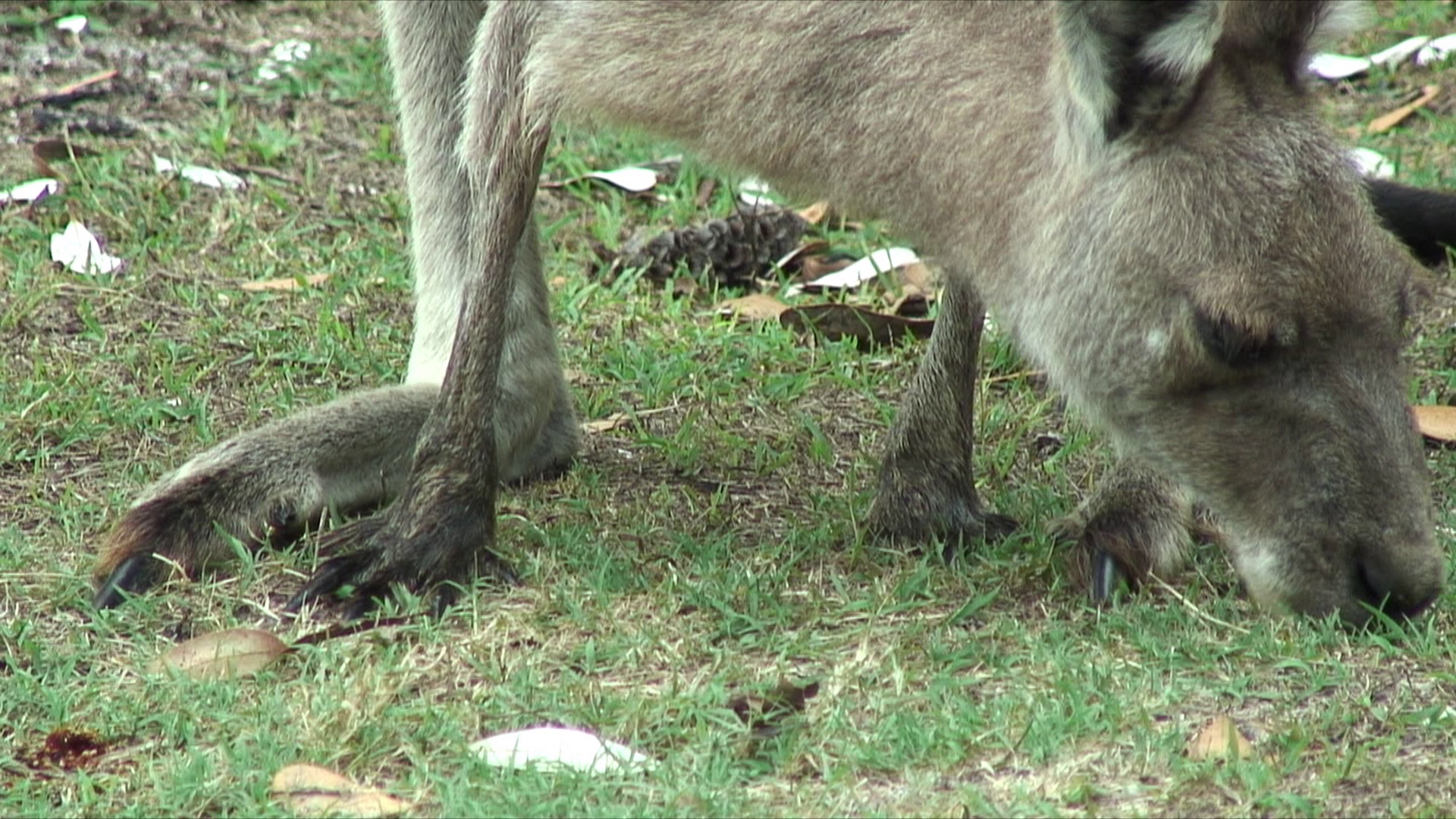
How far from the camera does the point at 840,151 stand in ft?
9.90

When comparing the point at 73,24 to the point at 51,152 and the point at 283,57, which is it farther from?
the point at 51,152

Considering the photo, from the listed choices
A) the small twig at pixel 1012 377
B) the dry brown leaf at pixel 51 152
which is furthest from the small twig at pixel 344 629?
the dry brown leaf at pixel 51 152

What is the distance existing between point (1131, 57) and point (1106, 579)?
901mm

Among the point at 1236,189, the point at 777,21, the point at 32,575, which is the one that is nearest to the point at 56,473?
the point at 32,575

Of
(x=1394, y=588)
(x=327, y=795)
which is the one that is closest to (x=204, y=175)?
(x=327, y=795)

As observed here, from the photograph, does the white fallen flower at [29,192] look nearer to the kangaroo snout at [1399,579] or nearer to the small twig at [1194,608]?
the small twig at [1194,608]

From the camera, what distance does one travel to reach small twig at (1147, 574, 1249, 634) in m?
2.98

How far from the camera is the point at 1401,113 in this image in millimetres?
5582

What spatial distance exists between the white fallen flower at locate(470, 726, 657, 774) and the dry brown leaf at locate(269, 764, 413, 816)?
0.51 ft

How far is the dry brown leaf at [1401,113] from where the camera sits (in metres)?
5.50

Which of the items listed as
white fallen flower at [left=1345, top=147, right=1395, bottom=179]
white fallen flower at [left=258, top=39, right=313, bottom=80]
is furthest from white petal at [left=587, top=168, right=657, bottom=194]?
white fallen flower at [left=1345, top=147, right=1395, bottom=179]

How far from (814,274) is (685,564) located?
1.72m

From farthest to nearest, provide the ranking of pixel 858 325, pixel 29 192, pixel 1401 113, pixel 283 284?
pixel 1401 113
pixel 29 192
pixel 283 284
pixel 858 325

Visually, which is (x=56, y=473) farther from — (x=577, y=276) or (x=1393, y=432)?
(x=1393, y=432)
